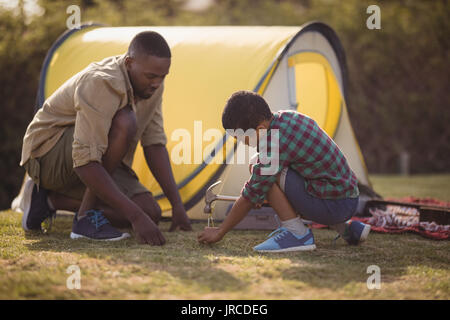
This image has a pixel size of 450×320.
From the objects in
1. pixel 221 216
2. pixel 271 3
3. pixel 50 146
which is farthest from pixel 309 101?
pixel 271 3

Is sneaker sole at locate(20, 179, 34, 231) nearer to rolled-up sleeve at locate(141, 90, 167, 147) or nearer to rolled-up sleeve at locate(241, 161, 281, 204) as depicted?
rolled-up sleeve at locate(141, 90, 167, 147)

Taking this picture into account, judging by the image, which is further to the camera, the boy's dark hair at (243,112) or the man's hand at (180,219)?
the man's hand at (180,219)

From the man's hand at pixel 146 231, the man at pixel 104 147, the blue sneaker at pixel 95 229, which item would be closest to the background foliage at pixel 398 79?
the man at pixel 104 147

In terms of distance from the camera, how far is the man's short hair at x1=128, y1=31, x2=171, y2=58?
2.34 metres

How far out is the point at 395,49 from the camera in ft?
24.2

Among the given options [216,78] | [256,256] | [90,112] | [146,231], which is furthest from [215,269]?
[216,78]

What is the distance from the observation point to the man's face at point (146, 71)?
234 cm

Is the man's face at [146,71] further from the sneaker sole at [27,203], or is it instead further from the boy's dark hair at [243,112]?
the sneaker sole at [27,203]

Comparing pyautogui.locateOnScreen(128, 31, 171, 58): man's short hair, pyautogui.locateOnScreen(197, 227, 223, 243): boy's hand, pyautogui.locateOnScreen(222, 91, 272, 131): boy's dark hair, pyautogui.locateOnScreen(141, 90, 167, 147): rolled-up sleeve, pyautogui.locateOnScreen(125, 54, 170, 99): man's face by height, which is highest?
pyautogui.locateOnScreen(128, 31, 171, 58): man's short hair

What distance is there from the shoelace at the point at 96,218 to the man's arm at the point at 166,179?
0.38 metres

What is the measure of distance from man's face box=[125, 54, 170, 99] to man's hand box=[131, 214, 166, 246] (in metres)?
0.59

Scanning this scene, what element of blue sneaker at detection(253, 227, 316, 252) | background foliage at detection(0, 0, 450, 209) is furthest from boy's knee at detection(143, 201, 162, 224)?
background foliage at detection(0, 0, 450, 209)

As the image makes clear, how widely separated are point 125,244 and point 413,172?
6049mm
